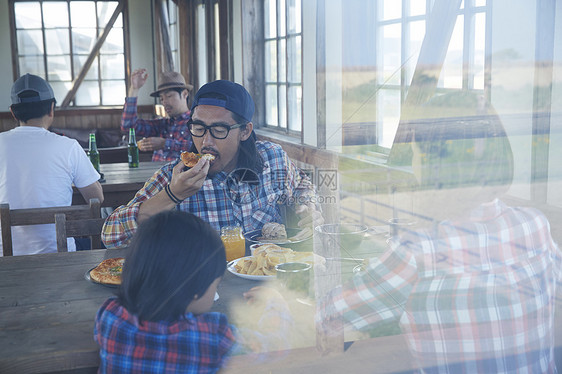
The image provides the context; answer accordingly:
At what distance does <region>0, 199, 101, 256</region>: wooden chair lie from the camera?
1943mm

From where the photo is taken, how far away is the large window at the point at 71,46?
24.9 ft

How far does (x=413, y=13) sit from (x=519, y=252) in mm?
445

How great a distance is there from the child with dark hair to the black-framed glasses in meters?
0.85

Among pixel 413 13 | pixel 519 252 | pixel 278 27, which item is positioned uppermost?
pixel 278 27

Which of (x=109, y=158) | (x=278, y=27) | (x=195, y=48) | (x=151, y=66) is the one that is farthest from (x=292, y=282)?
(x=151, y=66)

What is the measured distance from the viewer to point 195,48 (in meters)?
6.00

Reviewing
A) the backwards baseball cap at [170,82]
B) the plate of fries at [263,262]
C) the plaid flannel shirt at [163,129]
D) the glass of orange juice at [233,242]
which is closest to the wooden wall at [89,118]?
the plaid flannel shirt at [163,129]

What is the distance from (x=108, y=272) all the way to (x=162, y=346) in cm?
52

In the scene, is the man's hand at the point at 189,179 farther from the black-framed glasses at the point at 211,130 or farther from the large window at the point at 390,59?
the large window at the point at 390,59

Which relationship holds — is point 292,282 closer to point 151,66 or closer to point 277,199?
point 277,199

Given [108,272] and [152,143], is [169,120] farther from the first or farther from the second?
[108,272]

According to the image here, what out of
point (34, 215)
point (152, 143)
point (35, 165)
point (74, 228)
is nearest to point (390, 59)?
point (74, 228)

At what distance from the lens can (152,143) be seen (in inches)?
152

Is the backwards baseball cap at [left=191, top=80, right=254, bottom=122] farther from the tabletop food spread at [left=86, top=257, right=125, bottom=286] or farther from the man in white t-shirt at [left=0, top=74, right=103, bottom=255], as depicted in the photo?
the man in white t-shirt at [left=0, top=74, right=103, bottom=255]
